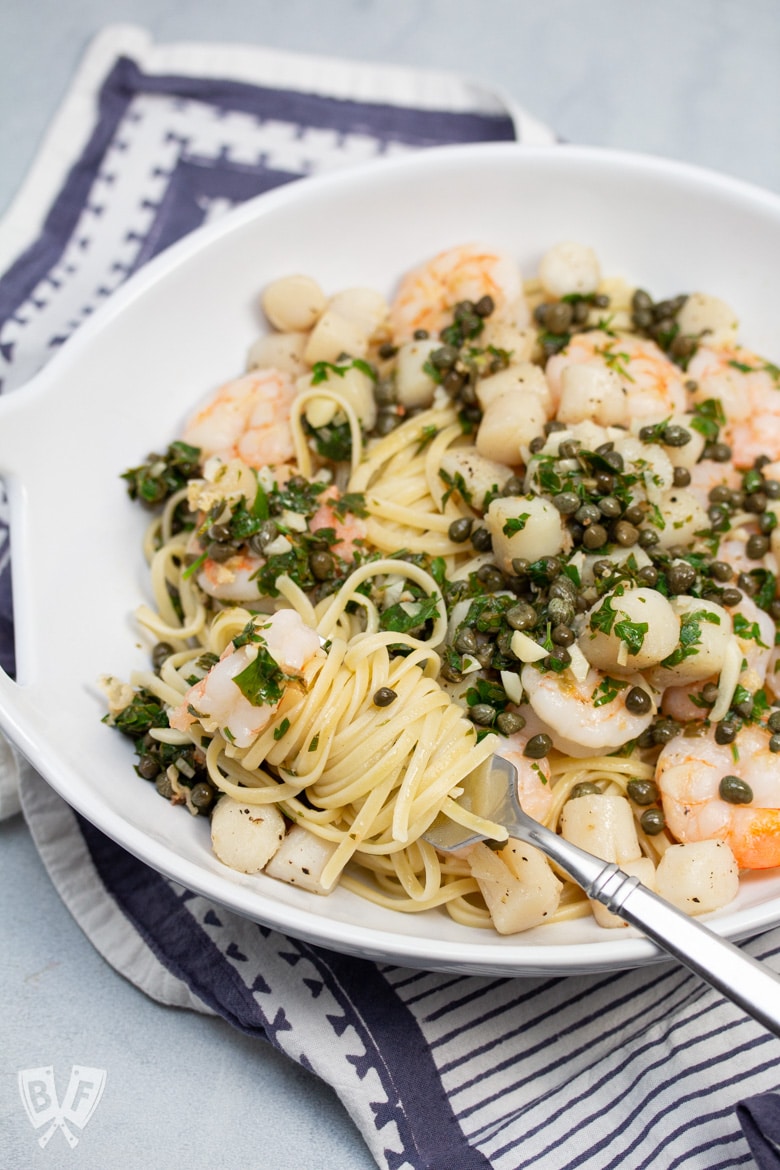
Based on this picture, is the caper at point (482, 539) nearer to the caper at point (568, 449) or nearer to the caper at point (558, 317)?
the caper at point (568, 449)

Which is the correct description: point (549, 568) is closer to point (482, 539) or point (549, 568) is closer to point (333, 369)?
point (482, 539)

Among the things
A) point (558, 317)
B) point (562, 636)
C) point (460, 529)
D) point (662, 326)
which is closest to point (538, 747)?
point (562, 636)

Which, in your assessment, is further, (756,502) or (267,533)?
(756,502)

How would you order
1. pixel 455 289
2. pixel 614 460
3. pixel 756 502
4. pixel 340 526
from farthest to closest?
1. pixel 455 289
2. pixel 756 502
3. pixel 340 526
4. pixel 614 460

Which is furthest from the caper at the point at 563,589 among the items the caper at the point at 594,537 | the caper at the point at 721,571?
the caper at the point at 721,571

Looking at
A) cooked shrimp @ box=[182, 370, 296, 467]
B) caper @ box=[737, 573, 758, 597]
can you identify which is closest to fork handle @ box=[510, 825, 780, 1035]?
caper @ box=[737, 573, 758, 597]

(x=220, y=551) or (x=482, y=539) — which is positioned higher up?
(x=482, y=539)
